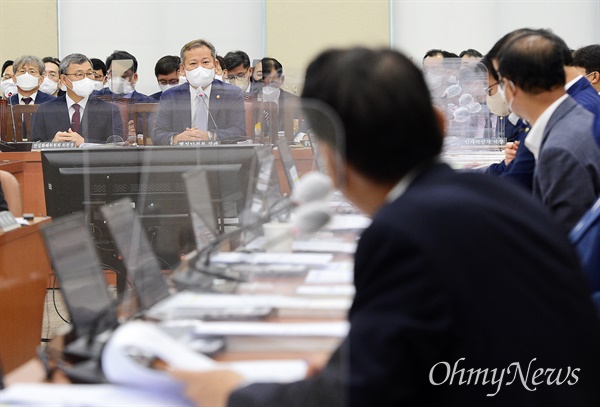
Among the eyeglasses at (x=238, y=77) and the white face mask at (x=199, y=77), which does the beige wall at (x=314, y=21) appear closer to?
the eyeglasses at (x=238, y=77)

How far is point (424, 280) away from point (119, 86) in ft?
16.9

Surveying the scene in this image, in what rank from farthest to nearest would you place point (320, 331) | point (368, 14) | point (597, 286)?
point (368, 14) < point (597, 286) < point (320, 331)

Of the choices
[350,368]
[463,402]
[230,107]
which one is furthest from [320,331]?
[230,107]

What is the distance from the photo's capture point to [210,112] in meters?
5.03

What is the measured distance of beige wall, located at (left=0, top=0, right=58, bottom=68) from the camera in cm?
1125

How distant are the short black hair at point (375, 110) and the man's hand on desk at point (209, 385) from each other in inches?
12.5

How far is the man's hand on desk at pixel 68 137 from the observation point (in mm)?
5238

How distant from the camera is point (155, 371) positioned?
1113mm

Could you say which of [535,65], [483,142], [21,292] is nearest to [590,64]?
[483,142]

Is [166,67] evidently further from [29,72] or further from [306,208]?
[306,208]

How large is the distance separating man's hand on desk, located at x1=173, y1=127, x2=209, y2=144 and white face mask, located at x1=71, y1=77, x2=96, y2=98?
1450 mm

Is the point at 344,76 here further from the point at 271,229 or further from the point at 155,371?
the point at 155,371

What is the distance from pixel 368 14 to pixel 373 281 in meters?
10.6

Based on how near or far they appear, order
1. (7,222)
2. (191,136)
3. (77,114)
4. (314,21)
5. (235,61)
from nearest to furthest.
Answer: (7,222)
(191,136)
(77,114)
(235,61)
(314,21)
